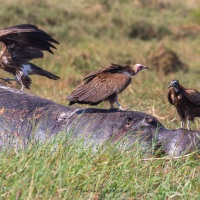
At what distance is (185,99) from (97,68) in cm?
663

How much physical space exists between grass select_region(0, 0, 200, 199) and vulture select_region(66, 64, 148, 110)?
1.70 feet

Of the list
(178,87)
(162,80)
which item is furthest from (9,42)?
(162,80)

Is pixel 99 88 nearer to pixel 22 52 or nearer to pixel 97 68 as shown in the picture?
pixel 22 52

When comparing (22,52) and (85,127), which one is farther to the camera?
(22,52)

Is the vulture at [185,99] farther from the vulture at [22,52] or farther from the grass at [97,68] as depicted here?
the vulture at [22,52]

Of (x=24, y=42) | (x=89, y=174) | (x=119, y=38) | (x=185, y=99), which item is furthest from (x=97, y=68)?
(x=89, y=174)

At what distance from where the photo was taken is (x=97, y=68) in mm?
13156

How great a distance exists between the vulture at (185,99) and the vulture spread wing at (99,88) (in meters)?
0.97

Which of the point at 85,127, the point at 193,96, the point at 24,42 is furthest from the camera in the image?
the point at 24,42

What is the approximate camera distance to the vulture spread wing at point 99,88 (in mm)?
5516

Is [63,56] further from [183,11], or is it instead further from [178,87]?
[183,11]

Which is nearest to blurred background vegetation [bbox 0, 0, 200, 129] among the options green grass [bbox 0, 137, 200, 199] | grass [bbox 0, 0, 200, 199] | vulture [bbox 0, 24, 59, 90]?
grass [bbox 0, 0, 200, 199]

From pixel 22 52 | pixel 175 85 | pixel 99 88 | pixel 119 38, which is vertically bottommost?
pixel 119 38

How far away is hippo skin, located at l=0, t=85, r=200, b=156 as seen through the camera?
5223 millimetres
